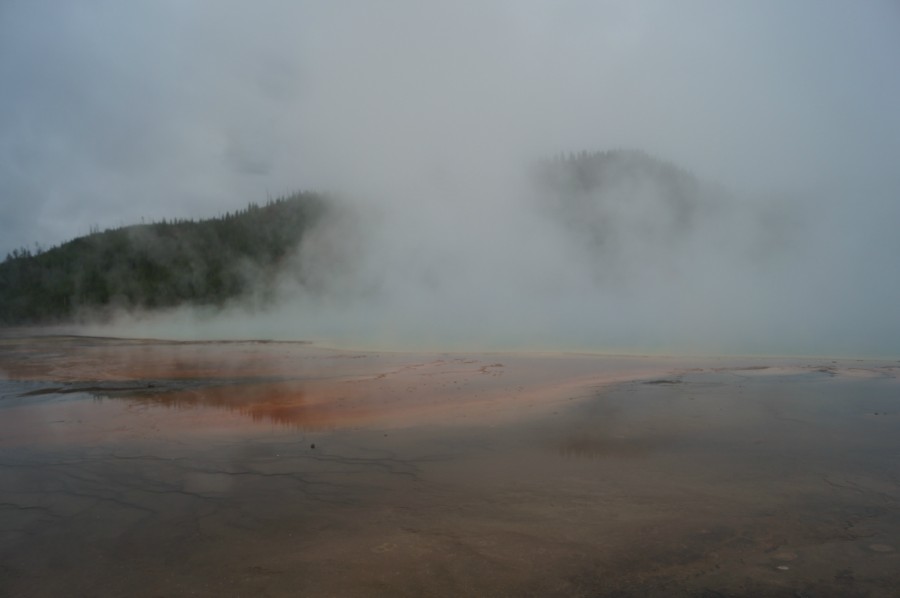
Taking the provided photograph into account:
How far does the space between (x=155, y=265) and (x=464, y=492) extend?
5746 centimetres

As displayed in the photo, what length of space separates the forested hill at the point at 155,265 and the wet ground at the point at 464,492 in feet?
137

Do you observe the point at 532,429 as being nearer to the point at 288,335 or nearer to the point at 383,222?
the point at 288,335

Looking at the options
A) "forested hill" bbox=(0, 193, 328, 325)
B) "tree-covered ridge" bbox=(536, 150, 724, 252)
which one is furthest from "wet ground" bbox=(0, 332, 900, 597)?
"forested hill" bbox=(0, 193, 328, 325)

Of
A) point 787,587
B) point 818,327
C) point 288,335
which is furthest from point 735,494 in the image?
point 288,335

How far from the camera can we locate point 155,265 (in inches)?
2135

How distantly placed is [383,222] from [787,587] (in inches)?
1818

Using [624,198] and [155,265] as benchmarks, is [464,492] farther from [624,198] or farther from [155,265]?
[155,265]

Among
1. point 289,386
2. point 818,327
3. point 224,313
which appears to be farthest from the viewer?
point 224,313

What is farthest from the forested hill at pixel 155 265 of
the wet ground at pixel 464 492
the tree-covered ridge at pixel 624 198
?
the wet ground at pixel 464 492

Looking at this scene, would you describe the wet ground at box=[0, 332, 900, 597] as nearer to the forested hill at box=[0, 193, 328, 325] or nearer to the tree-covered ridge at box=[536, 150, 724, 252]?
the tree-covered ridge at box=[536, 150, 724, 252]

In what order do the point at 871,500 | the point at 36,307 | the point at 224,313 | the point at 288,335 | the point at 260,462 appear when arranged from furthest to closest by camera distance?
the point at 36,307 → the point at 224,313 → the point at 288,335 → the point at 260,462 → the point at 871,500

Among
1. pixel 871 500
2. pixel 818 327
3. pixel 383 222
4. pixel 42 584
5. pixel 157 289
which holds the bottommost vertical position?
pixel 42 584

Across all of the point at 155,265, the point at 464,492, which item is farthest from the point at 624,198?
the point at 464,492

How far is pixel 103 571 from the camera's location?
9.37 ft
